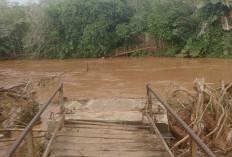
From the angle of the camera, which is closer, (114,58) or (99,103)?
(99,103)

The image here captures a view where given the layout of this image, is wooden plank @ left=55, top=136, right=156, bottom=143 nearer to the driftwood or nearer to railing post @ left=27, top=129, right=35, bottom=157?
the driftwood

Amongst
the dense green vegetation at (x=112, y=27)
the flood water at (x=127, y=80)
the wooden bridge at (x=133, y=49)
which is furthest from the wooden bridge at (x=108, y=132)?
the wooden bridge at (x=133, y=49)

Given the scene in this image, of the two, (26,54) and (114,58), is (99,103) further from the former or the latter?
(26,54)

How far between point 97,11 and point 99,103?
20518mm

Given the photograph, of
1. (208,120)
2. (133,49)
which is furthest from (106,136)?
(133,49)

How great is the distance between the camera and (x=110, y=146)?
145 inches

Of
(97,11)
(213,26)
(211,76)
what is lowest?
(211,76)

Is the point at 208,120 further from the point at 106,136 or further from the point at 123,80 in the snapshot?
the point at 123,80

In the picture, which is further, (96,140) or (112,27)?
(112,27)

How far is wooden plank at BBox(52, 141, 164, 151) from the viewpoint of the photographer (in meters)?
3.61

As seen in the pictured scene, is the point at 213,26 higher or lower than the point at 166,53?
higher

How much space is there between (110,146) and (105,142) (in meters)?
0.14

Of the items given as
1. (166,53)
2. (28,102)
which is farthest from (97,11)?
(28,102)

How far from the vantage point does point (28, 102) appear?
7.04 metres
